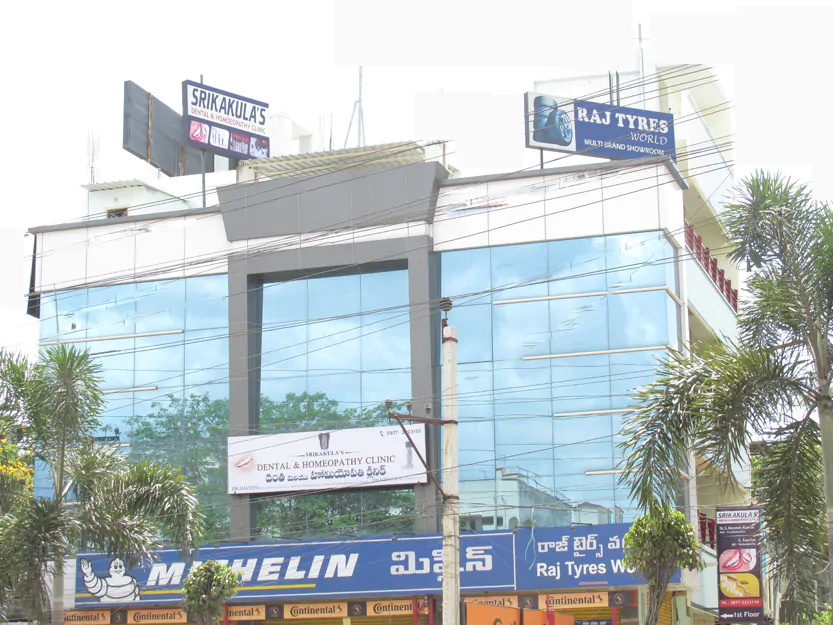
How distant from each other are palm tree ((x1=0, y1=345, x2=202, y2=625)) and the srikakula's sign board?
748 centimetres

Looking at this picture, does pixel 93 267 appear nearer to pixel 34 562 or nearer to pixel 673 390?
pixel 34 562

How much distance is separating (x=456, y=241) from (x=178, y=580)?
45.4 feet

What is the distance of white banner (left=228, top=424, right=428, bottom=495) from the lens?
122 feet

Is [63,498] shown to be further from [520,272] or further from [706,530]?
[706,530]

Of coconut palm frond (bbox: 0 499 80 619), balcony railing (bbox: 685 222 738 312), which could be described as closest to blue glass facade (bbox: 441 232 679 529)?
balcony railing (bbox: 685 222 738 312)

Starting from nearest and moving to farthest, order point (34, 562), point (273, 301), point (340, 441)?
point (34, 562)
point (340, 441)
point (273, 301)

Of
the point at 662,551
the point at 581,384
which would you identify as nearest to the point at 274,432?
the point at 581,384

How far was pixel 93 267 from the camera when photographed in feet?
139

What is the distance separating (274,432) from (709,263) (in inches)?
698

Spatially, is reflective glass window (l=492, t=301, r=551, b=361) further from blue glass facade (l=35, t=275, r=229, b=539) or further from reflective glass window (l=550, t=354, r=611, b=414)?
blue glass facade (l=35, t=275, r=229, b=539)

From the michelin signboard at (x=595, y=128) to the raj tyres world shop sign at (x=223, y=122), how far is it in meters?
13.9

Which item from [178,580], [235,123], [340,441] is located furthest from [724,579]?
[235,123]

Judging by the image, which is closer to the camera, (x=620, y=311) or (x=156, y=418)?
(x=620, y=311)

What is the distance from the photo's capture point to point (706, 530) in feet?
135
